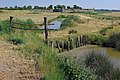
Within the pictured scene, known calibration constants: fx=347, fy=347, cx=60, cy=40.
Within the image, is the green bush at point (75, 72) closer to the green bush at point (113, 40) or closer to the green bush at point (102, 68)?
the green bush at point (102, 68)

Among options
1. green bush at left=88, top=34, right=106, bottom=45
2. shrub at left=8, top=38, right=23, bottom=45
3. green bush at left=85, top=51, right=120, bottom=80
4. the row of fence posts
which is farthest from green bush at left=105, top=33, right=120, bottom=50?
green bush at left=85, top=51, right=120, bottom=80

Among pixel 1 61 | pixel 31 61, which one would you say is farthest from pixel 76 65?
pixel 1 61

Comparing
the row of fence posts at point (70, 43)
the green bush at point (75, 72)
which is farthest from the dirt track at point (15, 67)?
the row of fence posts at point (70, 43)

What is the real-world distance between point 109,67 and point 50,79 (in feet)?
14.1

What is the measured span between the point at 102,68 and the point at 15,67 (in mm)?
3555

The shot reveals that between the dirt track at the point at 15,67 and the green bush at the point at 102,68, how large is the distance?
239cm

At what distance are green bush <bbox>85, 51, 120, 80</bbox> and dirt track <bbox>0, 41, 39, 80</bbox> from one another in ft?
7.83

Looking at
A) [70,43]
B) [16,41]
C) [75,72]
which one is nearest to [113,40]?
[70,43]

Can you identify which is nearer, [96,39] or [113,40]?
[113,40]

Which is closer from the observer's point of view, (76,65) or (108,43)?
(76,65)

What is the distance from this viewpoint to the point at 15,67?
36.8ft

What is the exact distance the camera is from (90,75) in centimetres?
1105

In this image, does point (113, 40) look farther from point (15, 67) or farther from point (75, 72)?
point (15, 67)

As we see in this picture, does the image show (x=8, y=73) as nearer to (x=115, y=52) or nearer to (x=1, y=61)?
(x=1, y=61)
